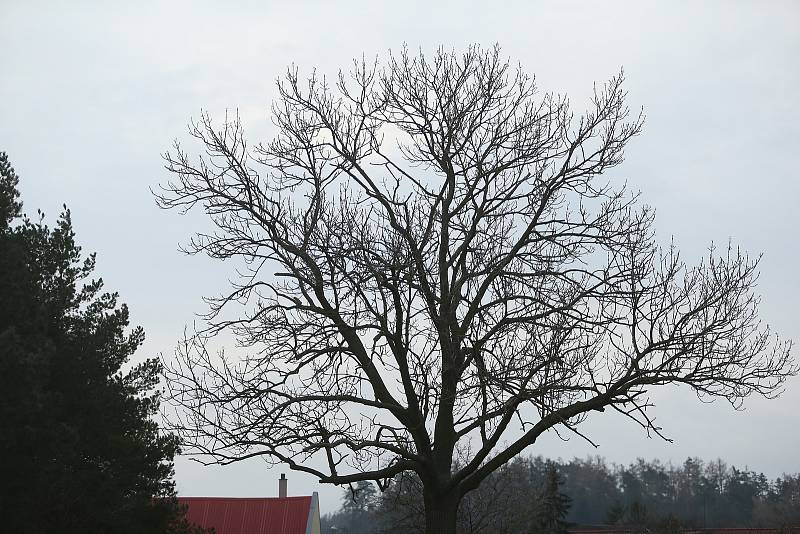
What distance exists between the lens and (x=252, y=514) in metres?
39.5

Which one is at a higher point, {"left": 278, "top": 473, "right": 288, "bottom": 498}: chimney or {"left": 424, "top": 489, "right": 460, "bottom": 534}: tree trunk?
{"left": 278, "top": 473, "right": 288, "bottom": 498}: chimney

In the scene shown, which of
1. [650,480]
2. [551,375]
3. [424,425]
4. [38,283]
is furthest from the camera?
[650,480]

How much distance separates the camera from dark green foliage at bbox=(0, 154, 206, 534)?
18672 millimetres

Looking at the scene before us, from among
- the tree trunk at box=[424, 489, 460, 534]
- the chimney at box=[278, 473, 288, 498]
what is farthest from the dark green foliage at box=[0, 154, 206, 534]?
the chimney at box=[278, 473, 288, 498]

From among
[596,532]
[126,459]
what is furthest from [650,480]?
[126,459]

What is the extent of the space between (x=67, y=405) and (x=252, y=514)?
66.3 ft

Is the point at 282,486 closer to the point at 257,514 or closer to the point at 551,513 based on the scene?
the point at 257,514

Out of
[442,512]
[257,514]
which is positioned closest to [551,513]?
[257,514]

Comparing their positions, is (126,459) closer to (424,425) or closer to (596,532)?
(424,425)

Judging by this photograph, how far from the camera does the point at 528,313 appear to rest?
13258mm

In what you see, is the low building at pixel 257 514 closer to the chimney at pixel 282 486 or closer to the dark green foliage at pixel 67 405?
the chimney at pixel 282 486

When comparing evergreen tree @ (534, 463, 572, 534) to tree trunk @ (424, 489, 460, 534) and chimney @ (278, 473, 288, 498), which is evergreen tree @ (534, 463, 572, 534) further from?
tree trunk @ (424, 489, 460, 534)

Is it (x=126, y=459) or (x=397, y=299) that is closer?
(x=397, y=299)

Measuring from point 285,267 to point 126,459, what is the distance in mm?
9544
